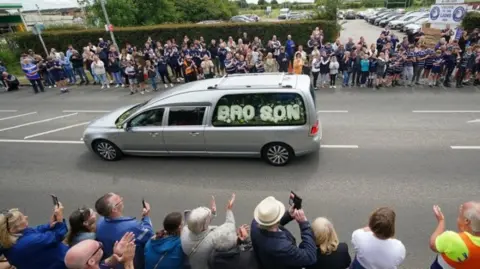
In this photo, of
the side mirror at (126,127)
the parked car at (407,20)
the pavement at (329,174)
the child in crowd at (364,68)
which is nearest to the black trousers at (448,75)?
the pavement at (329,174)

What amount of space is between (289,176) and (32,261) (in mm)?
4583

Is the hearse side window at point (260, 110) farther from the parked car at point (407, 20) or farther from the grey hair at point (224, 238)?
the parked car at point (407, 20)

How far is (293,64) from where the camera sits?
1336 centimetres

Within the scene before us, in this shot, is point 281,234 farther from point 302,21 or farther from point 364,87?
point 302,21

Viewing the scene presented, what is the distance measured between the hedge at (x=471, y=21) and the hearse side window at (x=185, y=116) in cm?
1810

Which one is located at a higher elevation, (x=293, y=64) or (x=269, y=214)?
(x=269, y=214)

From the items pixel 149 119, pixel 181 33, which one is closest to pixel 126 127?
pixel 149 119

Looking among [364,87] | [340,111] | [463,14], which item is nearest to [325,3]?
[463,14]

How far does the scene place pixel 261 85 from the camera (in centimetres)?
635

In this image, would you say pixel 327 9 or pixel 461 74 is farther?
pixel 327 9

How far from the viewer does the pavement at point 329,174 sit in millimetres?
5230

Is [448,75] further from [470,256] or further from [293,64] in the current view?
[470,256]

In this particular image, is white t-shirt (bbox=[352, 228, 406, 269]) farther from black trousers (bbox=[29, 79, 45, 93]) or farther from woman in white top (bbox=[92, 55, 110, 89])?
black trousers (bbox=[29, 79, 45, 93])

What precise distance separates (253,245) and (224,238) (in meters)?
0.29
